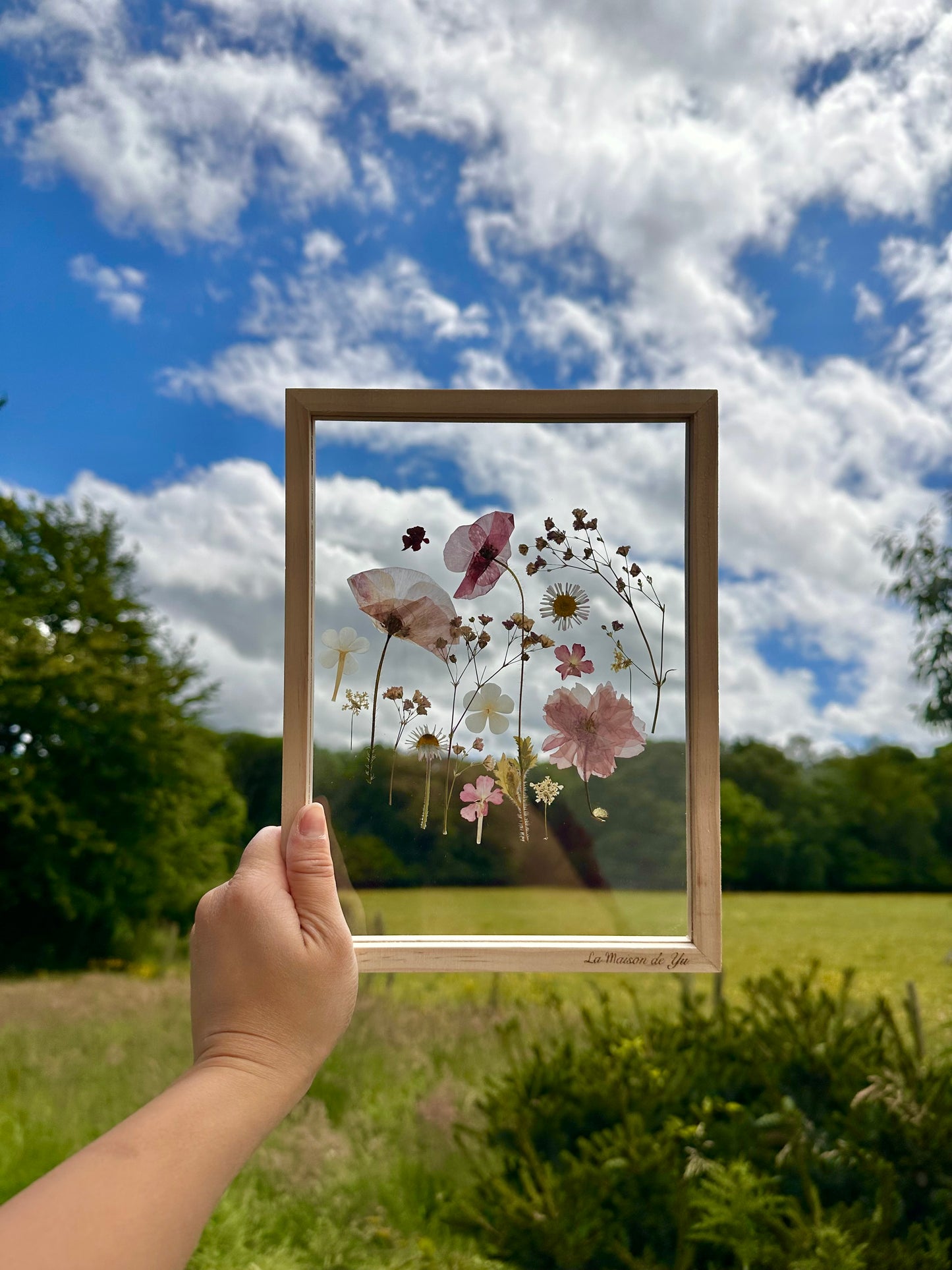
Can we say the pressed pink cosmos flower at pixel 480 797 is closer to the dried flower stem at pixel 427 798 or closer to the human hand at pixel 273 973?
the dried flower stem at pixel 427 798

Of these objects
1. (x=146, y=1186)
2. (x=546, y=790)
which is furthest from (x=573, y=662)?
(x=146, y=1186)

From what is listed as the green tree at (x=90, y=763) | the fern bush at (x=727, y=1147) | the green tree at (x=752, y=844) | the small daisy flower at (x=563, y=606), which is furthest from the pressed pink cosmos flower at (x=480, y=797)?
the green tree at (x=90, y=763)

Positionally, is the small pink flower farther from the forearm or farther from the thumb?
the forearm

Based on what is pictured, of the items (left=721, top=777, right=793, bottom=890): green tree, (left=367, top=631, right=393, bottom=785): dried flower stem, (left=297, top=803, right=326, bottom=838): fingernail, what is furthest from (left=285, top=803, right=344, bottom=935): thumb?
(left=721, top=777, right=793, bottom=890): green tree

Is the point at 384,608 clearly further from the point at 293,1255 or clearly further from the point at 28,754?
the point at 28,754

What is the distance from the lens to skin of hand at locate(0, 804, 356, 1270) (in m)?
0.64

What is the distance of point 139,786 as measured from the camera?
136 inches

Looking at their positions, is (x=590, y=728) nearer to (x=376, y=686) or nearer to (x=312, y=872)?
(x=376, y=686)

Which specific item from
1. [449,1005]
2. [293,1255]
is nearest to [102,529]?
[449,1005]

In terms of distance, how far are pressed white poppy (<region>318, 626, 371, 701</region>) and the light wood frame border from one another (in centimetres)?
2

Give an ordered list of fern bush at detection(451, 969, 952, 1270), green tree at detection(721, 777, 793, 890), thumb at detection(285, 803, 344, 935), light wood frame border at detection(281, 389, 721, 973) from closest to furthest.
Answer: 1. thumb at detection(285, 803, 344, 935)
2. light wood frame border at detection(281, 389, 721, 973)
3. fern bush at detection(451, 969, 952, 1270)
4. green tree at detection(721, 777, 793, 890)

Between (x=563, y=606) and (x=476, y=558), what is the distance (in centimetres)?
15

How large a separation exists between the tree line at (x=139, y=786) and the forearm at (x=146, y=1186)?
2.03m

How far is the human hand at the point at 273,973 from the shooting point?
2.89 ft
